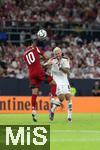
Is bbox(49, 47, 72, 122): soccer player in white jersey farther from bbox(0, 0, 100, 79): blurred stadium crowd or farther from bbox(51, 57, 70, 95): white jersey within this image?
bbox(0, 0, 100, 79): blurred stadium crowd

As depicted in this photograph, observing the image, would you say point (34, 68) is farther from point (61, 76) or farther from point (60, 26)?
point (60, 26)

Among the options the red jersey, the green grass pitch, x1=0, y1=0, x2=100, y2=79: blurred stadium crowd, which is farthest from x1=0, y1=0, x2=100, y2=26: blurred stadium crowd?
the green grass pitch

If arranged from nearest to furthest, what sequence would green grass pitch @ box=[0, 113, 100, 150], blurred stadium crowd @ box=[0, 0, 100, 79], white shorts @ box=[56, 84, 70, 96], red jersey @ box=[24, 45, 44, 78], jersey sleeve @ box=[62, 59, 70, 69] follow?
green grass pitch @ box=[0, 113, 100, 150] < jersey sleeve @ box=[62, 59, 70, 69] < white shorts @ box=[56, 84, 70, 96] < red jersey @ box=[24, 45, 44, 78] < blurred stadium crowd @ box=[0, 0, 100, 79]

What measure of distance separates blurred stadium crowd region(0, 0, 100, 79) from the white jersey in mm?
9745

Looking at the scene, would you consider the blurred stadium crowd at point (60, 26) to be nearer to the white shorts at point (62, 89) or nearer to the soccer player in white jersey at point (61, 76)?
the soccer player in white jersey at point (61, 76)

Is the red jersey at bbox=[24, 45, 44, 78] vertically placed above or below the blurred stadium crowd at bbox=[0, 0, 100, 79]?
above

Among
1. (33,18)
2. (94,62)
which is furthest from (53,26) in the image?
(94,62)

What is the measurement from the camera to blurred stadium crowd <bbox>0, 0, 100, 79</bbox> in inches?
1213

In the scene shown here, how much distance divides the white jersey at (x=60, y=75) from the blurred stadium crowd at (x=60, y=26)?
9.74 metres

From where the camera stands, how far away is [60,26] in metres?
34.2

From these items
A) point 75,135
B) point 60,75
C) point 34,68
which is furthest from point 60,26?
point 75,135

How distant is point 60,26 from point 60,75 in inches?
564

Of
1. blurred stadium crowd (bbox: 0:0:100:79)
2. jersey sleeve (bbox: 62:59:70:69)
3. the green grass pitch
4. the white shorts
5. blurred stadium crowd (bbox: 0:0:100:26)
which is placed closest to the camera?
the green grass pitch

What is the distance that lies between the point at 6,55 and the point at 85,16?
6.10 m
